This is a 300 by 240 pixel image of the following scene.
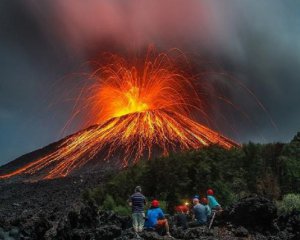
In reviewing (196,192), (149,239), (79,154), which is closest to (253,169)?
(196,192)

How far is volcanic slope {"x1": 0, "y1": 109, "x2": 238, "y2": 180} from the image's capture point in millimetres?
108000

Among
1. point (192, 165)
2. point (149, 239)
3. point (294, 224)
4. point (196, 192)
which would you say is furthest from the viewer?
point (192, 165)

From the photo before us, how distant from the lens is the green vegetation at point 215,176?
53375 millimetres

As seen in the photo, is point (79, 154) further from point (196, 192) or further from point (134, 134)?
point (196, 192)

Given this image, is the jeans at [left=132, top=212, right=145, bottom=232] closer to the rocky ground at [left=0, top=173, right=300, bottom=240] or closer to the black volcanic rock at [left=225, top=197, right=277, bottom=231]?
the rocky ground at [left=0, top=173, right=300, bottom=240]

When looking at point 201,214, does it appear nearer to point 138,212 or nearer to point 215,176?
point 138,212

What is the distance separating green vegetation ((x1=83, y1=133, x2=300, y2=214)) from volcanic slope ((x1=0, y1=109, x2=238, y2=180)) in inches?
1606

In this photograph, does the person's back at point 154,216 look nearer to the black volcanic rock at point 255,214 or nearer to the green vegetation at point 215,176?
the black volcanic rock at point 255,214

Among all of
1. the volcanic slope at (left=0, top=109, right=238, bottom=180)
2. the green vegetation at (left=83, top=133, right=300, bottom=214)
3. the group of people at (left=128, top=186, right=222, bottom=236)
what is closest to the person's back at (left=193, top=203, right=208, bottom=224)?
the group of people at (left=128, top=186, right=222, bottom=236)

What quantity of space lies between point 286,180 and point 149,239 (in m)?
31.8

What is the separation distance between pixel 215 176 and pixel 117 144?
6356 centimetres

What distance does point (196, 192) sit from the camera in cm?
5338

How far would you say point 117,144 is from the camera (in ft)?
388

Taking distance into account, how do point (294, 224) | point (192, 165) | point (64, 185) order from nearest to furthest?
point (294, 224), point (192, 165), point (64, 185)
